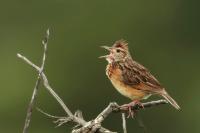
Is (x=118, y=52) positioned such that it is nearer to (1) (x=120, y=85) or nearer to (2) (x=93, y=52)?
(1) (x=120, y=85)

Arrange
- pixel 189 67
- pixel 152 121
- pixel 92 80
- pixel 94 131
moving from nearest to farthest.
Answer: pixel 94 131, pixel 152 121, pixel 92 80, pixel 189 67

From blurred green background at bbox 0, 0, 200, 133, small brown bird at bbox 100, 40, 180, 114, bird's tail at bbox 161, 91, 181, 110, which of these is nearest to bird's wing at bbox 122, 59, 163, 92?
small brown bird at bbox 100, 40, 180, 114

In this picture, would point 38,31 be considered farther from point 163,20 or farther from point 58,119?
point 58,119

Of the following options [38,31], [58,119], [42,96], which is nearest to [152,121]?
[42,96]

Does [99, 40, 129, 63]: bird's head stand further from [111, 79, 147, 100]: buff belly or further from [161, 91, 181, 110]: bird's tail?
[161, 91, 181, 110]: bird's tail

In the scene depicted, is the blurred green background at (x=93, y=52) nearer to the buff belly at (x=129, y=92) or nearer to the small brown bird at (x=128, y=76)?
the small brown bird at (x=128, y=76)

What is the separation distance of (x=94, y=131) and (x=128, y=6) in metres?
28.7

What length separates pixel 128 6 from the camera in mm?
35000

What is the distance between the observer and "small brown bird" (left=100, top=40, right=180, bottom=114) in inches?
370

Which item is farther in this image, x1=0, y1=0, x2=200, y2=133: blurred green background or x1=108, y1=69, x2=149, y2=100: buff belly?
x1=0, y1=0, x2=200, y2=133: blurred green background

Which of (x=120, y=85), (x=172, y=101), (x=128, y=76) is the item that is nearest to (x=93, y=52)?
(x=128, y=76)

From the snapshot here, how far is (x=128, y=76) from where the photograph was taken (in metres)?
9.82

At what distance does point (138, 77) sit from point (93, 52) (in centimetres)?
2200

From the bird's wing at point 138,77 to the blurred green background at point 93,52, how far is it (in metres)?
16.2
